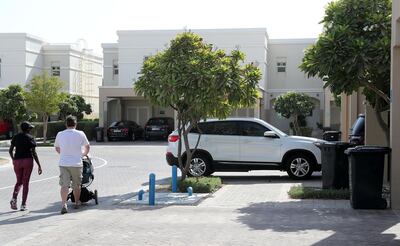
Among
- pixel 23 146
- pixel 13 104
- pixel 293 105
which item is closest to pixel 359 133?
pixel 23 146

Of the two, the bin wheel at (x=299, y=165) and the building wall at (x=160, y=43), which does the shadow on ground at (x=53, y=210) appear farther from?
the building wall at (x=160, y=43)

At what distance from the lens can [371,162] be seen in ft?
34.3

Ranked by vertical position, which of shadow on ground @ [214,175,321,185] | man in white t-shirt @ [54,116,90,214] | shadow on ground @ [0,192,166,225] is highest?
man in white t-shirt @ [54,116,90,214]

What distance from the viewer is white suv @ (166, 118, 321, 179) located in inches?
621

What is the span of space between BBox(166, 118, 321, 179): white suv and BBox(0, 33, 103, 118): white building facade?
36719 millimetres

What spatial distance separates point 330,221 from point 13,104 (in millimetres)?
29923

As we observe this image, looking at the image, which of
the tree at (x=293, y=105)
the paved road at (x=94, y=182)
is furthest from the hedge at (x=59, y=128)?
the paved road at (x=94, y=182)

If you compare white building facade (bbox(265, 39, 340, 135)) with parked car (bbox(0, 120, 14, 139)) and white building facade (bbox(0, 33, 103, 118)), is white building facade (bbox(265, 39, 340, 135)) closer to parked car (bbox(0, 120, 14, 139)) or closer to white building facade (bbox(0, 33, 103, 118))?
white building facade (bbox(0, 33, 103, 118))

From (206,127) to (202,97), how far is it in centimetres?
337

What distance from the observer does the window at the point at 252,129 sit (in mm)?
16094

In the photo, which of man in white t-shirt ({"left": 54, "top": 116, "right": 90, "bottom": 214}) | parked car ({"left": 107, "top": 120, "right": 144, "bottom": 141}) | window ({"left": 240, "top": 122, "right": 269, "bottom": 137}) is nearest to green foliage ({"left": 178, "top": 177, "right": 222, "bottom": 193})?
window ({"left": 240, "top": 122, "right": 269, "bottom": 137})

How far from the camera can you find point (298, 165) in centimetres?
1581

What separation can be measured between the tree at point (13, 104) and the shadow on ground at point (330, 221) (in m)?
27.8

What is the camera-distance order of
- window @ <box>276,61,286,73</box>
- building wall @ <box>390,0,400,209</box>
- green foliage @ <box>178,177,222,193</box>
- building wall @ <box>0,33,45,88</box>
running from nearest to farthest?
building wall @ <box>390,0,400,209</box> → green foliage @ <box>178,177,222,193</box> → window @ <box>276,61,286,73</box> → building wall @ <box>0,33,45,88</box>
